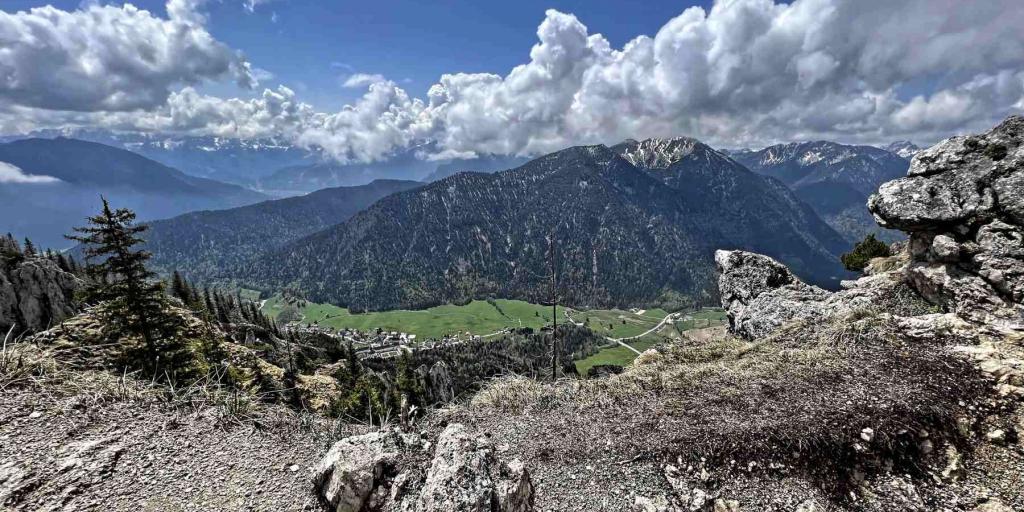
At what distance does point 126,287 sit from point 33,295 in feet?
86.2

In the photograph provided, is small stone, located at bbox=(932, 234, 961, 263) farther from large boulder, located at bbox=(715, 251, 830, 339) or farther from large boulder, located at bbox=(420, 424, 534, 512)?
large boulder, located at bbox=(420, 424, 534, 512)

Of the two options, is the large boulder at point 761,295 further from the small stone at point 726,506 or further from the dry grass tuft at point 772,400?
the small stone at point 726,506

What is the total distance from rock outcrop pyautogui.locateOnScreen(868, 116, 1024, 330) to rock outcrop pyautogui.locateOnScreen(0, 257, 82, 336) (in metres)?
55.7

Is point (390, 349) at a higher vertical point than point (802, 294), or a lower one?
lower

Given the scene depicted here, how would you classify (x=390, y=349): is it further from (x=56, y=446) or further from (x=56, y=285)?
(x=56, y=446)

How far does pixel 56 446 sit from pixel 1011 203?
27253 millimetres

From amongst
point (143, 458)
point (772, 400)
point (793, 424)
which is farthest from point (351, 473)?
point (772, 400)

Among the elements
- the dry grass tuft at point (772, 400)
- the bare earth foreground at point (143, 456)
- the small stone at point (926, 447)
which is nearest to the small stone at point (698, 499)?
the dry grass tuft at point (772, 400)

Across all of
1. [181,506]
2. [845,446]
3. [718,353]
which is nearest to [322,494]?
[181,506]

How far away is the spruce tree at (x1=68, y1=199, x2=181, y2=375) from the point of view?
1944 centimetres

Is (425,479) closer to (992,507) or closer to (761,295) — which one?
(992,507)

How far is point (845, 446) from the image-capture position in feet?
26.4

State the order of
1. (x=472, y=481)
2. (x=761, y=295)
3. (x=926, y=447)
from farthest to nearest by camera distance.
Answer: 1. (x=761, y=295)
2. (x=926, y=447)
3. (x=472, y=481)

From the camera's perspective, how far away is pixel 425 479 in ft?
19.4
